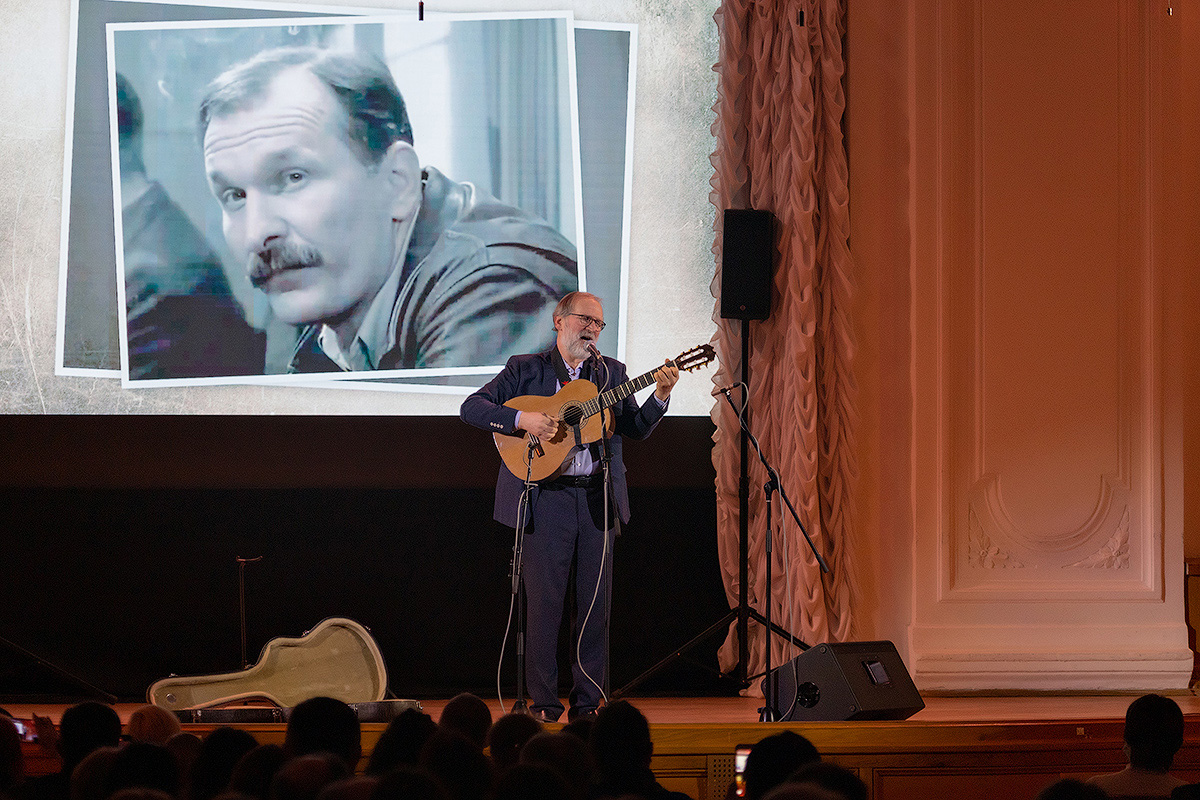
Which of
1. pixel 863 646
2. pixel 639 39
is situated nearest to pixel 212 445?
pixel 639 39

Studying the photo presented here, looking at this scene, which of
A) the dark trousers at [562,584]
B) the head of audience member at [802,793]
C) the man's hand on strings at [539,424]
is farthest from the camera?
the dark trousers at [562,584]

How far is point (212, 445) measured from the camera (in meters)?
5.03

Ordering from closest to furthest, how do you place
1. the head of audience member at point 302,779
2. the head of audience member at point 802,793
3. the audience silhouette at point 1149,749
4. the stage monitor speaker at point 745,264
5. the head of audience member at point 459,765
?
the head of audience member at point 802,793, the head of audience member at point 302,779, the head of audience member at point 459,765, the audience silhouette at point 1149,749, the stage monitor speaker at point 745,264

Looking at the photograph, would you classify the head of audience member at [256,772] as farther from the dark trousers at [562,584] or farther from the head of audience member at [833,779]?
the dark trousers at [562,584]

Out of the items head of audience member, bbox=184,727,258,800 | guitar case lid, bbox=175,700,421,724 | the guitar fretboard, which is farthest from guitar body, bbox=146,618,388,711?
head of audience member, bbox=184,727,258,800

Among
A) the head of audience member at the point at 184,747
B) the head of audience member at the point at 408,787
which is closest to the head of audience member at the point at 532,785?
the head of audience member at the point at 408,787

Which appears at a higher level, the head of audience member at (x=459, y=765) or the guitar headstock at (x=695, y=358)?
the guitar headstock at (x=695, y=358)

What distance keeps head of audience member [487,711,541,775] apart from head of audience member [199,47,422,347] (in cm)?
299

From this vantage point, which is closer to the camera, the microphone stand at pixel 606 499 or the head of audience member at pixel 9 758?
the head of audience member at pixel 9 758

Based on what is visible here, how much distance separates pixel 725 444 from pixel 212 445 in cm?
222

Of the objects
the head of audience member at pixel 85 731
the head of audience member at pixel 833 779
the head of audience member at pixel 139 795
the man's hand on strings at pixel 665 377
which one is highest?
the man's hand on strings at pixel 665 377

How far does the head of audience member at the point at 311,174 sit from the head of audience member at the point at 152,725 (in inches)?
104

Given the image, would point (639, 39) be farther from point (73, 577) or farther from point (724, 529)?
point (73, 577)

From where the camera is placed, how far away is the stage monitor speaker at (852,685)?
3.54 meters
